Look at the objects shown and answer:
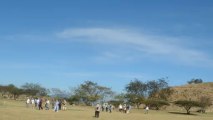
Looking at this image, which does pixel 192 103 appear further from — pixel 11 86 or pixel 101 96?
pixel 11 86

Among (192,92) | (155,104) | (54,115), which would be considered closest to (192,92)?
(192,92)

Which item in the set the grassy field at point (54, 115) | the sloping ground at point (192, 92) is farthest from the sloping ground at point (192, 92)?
the grassy field at point (54, 115)

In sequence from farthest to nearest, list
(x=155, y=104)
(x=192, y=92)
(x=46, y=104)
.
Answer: (x=192, y=92) < (x=155, y=104) < (x=46, y=104)

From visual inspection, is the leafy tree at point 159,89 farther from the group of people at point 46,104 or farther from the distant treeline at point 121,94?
the group of people at point 46,104

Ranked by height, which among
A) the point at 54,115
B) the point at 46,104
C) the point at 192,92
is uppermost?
the point at 192,92

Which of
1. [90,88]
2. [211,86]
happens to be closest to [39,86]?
[90,88]

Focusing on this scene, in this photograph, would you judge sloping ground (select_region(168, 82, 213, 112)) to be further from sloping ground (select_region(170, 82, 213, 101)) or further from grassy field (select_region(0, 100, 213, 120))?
grassy field (select_region(0, 100, 213, 120))

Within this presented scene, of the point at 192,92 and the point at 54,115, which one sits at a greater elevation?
the point at 192,92

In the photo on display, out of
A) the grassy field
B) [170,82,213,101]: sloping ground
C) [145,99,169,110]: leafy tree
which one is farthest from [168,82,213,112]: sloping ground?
the grassy field

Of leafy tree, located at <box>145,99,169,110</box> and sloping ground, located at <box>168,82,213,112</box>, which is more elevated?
sloping ground, located at <box>168,82,213,112</box>

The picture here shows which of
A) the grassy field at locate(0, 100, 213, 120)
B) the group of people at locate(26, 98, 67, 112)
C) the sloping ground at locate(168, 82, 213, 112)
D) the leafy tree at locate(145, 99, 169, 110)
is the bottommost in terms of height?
the grassy field at locate(0, 100, 213, 120)

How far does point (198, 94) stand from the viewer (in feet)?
448

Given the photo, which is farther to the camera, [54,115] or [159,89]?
[159,89]

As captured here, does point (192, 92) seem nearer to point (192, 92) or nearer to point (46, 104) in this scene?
point (192, 92)
